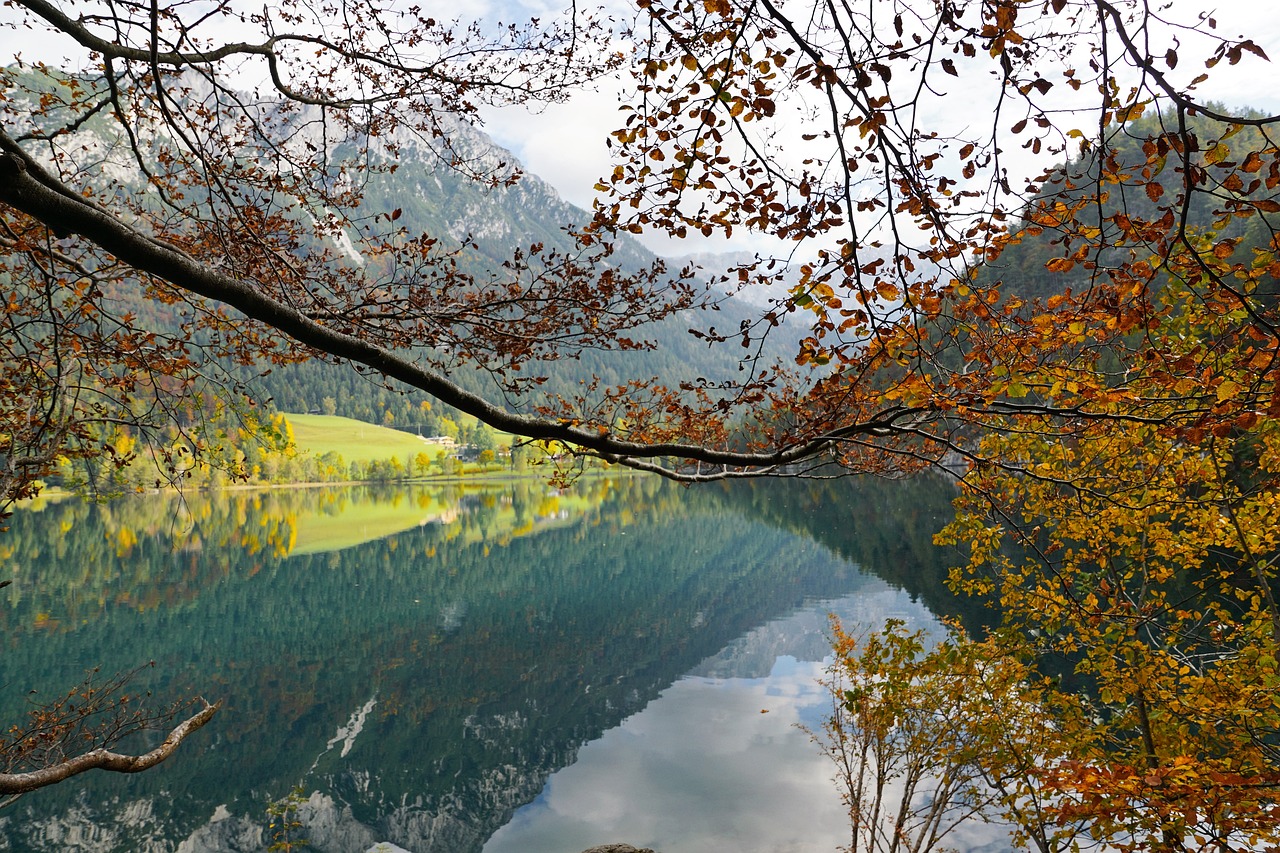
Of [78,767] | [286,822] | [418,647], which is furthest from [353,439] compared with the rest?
[78,767]

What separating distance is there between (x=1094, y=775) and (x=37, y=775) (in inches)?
225

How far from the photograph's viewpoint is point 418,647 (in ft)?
77.9

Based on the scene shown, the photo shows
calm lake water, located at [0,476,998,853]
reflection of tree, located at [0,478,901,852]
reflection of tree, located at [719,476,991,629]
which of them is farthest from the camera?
reflection of tree, located at [719,476,991,629]

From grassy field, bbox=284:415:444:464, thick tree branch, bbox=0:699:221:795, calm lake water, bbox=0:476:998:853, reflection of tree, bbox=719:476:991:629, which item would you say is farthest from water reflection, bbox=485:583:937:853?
grassy field, bbox=284:415:444:464

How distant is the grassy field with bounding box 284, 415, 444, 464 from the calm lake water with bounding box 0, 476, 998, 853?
224 ft

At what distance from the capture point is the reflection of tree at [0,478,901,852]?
14883 mm

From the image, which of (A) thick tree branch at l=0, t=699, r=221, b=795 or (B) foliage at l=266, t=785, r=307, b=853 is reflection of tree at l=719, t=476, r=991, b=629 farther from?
(A) thick tree branch at l=0, t=699, r=221, b=795

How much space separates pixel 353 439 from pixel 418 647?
369ft

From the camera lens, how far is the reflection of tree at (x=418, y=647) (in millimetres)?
14883

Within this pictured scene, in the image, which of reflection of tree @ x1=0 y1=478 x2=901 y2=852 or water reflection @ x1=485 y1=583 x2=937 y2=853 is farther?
reflection of tree @ x1=0 y1=478 x2=901 y2=852

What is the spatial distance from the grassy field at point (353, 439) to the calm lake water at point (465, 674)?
224 ft

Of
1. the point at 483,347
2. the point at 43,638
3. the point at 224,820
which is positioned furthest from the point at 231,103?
the point at 43,638

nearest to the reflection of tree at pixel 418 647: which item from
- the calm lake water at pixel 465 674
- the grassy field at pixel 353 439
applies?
the calm lake water at pixel 465 674

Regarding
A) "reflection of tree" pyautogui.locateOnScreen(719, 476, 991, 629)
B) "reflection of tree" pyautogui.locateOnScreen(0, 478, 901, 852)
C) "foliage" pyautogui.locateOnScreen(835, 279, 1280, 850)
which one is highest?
"foliage" pyautogui.locateOnScreen(835, 279, 1280, 850)
